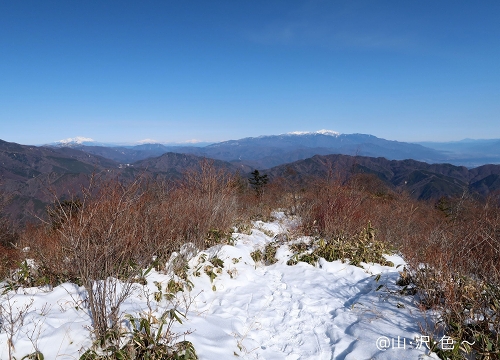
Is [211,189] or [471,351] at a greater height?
[211,189]

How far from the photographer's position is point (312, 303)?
3988mm

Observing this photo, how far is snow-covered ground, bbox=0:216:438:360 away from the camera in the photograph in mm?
2598

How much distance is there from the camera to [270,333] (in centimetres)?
330

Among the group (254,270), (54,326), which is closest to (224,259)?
(254,270)

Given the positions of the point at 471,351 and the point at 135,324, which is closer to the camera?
the point at 471,351

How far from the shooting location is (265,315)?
369 cm

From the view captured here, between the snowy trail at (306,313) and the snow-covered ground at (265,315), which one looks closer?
the snow-covered ground at (265,315)

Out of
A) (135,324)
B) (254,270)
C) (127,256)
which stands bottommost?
(254,270)

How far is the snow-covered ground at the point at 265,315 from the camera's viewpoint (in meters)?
2.60

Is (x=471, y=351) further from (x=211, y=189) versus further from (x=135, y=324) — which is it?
(x=211, y=189)

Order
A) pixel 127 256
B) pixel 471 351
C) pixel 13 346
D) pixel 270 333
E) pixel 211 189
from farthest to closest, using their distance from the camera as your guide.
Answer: pixel 211 189, pixel 127 256, pixel 270 333, pixel 471 351, pixel 13 346

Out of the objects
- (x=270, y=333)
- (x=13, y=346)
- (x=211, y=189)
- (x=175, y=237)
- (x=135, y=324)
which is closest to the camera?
(x=13, y=346)

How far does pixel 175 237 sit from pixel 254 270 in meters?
1.76

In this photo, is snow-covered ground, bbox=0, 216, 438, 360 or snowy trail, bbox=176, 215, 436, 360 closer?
snow-covered ground, bbox=0, 216, 438, 360
